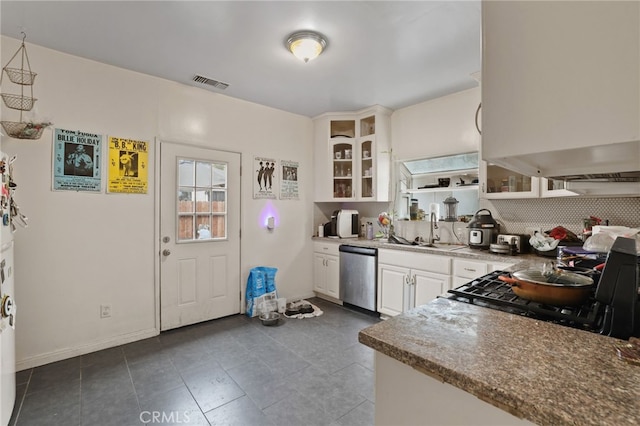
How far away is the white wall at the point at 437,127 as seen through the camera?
10.7 feet

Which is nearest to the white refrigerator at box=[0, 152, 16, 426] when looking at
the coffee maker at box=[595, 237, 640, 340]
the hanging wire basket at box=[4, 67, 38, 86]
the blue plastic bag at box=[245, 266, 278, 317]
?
the hanging wire basket at box=[4, 67, 38, 86]

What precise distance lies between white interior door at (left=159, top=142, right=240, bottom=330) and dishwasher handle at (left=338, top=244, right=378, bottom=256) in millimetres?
1288

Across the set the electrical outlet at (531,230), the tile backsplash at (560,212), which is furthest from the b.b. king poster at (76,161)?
the electrical outlet at (531,230)

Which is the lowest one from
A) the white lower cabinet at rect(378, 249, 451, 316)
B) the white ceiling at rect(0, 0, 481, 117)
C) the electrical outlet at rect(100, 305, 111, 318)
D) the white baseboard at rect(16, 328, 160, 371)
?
the white baseboard at rect(16, 328, 160, 371)

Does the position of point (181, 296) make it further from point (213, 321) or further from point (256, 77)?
point (256, 77)

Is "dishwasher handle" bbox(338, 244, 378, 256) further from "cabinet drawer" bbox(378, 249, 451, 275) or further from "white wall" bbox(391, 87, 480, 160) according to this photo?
"white wall" bbox(391, 87, 480, 160)

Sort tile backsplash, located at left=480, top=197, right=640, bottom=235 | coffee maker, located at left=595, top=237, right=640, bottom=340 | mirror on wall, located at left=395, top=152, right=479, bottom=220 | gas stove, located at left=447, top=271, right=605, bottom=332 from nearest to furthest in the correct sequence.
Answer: coffee maker, located at left=595, top=237, right=640, bottom=340 < gas stove, located at left=447, top=271, right=605, bottom=332 < tile backsplash, located at left=480, top=197, right=640, bottom=235 < mirror on wall, located at left=395, top=152, right=479, bottom=220

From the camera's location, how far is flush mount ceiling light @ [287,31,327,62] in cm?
223

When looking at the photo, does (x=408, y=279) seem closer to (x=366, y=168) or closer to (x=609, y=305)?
(x=366, y=168)

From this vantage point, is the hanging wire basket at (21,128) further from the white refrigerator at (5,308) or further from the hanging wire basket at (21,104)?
the white refrigerator at (5,308)

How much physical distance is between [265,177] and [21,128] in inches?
86.6

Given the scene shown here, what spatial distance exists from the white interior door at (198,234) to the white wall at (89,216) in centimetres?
13

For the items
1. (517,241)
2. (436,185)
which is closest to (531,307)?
(517,241)

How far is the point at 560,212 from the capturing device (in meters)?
2.80
